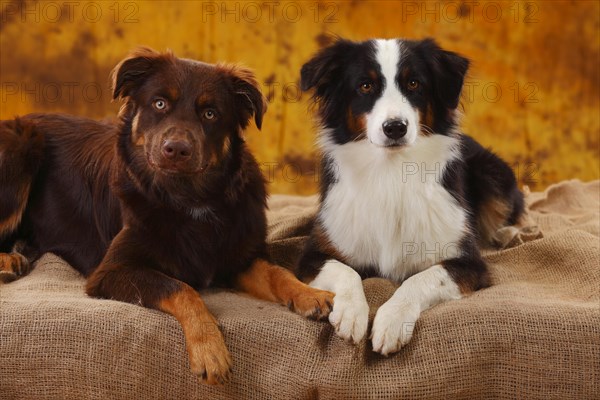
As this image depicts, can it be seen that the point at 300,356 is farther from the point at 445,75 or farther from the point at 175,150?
the point at 445,75

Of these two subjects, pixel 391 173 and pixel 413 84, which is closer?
pixel 413 84

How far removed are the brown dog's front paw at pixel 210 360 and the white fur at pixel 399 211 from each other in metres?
0.79

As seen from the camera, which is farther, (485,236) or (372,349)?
(485,236)

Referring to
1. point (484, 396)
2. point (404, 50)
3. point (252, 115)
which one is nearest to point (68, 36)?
point (252, 115)

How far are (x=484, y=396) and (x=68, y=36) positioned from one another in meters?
3.45

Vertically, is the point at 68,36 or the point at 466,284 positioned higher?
the point at 68,36

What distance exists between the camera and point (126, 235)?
2.76 metres

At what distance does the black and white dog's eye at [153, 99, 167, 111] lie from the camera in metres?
2.66

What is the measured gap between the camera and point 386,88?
2.75m

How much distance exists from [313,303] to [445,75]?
1.04 metres

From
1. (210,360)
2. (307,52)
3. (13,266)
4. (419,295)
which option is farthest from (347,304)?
(307,52)

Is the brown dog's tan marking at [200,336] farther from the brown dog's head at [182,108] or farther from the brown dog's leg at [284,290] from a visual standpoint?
the brown dog's head at [182,108]

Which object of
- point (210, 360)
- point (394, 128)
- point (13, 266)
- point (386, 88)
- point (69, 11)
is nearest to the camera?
point (210, 360)

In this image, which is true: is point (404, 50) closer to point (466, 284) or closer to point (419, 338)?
point (466, 284)
